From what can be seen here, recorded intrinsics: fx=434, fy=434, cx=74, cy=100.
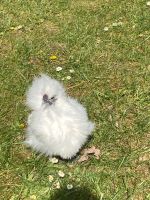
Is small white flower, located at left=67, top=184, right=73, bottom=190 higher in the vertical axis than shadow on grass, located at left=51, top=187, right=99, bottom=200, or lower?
higher

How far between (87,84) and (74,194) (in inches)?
71.1

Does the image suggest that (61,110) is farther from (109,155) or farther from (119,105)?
(119,105)

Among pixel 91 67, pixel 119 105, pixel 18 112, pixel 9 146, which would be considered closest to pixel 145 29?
pixel 91 67

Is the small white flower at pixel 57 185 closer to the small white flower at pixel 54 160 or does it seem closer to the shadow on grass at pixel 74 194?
the shadow on grass at pixel 74 194

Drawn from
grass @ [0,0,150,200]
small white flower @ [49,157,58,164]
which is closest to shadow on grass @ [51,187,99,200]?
grass @ [0,0,150,200]

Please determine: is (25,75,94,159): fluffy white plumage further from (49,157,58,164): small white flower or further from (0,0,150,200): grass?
(0,0,150,200): grass

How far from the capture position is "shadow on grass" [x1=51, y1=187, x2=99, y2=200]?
4641 mm

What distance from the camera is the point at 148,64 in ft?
20.2

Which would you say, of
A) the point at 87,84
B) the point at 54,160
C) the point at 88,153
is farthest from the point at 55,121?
the point at 87,84

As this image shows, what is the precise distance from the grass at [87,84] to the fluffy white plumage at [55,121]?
0.39 metres

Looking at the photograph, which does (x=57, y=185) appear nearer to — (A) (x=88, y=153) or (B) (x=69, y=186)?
(B) (x=69, y=186)

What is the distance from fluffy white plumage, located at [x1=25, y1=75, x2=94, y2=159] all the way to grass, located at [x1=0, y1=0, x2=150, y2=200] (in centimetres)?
39

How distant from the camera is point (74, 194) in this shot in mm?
4672

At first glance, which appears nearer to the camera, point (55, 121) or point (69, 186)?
point (55, 121)
